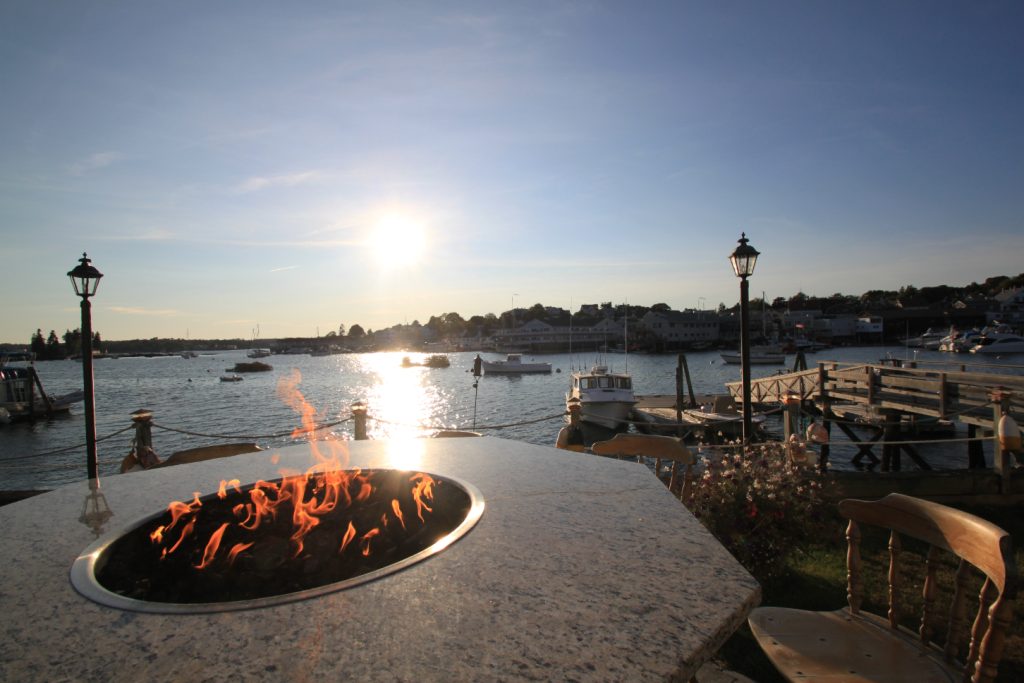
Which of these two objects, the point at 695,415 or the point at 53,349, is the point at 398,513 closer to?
the point at 695,415

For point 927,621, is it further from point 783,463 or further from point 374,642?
point 374,642

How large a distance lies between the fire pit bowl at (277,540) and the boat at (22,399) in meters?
50.7

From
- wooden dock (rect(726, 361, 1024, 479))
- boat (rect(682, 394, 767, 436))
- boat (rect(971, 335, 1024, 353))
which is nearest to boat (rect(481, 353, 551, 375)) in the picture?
boat (rect(682, 394, 767, 436))

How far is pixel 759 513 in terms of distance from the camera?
4.61 meters

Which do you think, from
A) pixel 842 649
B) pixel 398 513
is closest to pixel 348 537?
pixel 398 513

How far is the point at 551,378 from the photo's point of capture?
71562 millimetres

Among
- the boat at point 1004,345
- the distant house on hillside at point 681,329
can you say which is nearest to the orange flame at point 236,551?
the boat at point 1004,345

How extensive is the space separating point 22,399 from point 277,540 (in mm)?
57191

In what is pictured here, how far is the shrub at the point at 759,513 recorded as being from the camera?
182 inches

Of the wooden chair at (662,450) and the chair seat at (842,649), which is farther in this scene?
the wooden chair at (662,450)

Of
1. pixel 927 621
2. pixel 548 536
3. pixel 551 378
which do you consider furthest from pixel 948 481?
pixel 551 378

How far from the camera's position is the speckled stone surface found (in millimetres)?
1854

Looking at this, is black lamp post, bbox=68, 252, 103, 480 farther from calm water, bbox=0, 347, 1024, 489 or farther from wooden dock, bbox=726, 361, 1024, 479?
wooden dock, bbox=726, 361, 1024, 479

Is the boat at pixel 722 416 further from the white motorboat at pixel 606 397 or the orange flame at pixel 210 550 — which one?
the orange flame at pixel 210 550
